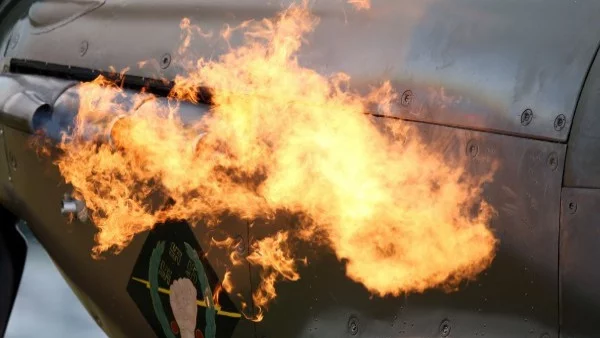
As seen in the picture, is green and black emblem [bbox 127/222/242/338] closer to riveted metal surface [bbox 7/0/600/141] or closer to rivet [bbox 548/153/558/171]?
riveted metal surface [bbox 7/0/600/141]

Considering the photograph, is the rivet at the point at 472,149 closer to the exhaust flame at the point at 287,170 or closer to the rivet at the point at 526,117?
the exhaust flame at the point at 287,170

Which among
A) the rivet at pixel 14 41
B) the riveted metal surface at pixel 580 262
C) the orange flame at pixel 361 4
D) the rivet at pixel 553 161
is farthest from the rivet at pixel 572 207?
the rivet at pixel 14 41

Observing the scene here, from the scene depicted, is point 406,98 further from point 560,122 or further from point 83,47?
point 83,47

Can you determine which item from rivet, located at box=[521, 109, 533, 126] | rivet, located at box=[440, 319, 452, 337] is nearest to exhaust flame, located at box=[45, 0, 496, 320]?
rivet, located at box=[440, 319, 452, 337]

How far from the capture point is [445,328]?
352 cm

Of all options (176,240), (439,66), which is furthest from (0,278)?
(439,66)

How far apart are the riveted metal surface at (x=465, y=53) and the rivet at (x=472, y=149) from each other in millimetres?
52

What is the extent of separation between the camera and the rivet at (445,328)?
3508 mm

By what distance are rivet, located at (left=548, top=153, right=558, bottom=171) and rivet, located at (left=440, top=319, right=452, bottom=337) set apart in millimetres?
661

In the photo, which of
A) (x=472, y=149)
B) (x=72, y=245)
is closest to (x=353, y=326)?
(x=472, y=149)

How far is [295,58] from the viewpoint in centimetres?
407

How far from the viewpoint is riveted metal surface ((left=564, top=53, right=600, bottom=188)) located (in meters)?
3.07

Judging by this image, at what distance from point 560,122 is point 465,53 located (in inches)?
18.1

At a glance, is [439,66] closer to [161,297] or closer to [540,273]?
[540,273]
